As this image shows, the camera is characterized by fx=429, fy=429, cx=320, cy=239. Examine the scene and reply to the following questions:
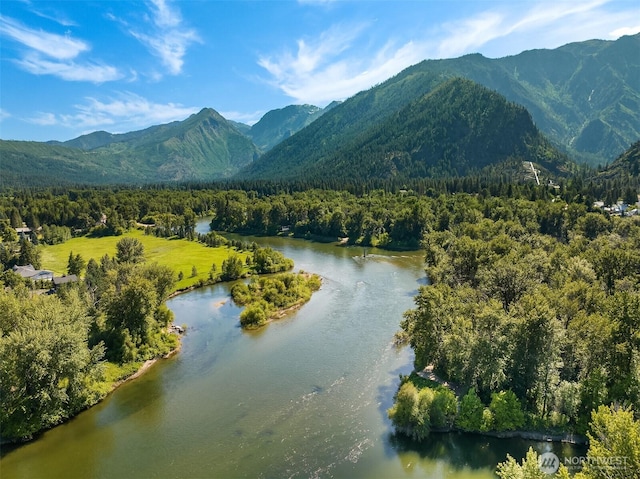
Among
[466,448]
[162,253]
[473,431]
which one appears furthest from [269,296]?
[162,253]

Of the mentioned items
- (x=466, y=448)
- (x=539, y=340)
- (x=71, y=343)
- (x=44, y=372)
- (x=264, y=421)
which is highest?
(x=539, y=340)

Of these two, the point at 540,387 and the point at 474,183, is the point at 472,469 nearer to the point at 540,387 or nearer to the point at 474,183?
the point at 540,387

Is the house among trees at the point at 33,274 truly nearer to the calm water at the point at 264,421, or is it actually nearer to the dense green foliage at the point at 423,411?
the calm water at the point at 264,421

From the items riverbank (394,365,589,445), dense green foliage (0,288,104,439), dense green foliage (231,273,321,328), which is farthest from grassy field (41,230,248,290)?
riverbank (394,365,589,445)

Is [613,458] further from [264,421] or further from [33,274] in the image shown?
[33,274]

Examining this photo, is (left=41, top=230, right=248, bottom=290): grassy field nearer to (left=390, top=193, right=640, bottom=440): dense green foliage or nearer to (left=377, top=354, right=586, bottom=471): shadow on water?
(left=390, top=193, right=640, bottom=440): dense green foliage

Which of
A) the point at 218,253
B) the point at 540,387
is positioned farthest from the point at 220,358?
the point at 218,253

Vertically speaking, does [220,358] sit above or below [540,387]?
below
